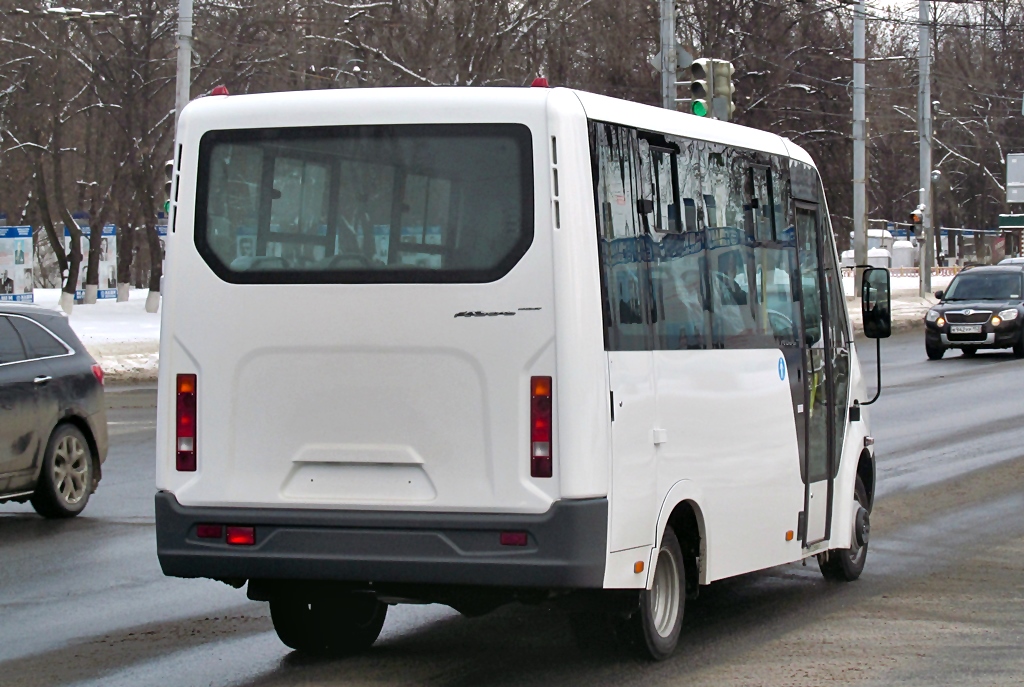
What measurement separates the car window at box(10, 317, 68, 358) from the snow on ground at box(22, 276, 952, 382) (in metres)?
4.80

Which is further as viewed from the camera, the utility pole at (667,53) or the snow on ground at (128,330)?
the utility pole at (667,53)

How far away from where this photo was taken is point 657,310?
Result: 22.2 feet

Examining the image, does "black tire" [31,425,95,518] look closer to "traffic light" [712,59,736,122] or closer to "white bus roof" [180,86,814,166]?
"white bus roof" [180,86,814,166]

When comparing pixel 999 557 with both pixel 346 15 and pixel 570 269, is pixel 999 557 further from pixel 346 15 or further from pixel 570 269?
pixel 346 15

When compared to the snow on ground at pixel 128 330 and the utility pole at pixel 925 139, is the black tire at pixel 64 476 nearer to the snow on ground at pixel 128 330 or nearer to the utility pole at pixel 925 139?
the snow on ground at pixel 128 330

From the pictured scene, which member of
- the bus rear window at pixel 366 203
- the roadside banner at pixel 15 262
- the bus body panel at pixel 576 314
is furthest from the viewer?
the roadside banner at pixel 15 262

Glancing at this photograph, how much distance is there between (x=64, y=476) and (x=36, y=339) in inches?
38.9

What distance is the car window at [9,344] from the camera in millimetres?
11586

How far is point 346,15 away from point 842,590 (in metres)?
34.0

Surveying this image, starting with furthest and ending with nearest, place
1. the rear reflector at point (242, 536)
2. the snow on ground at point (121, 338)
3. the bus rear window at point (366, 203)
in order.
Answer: the snow on ground at point (121, 338) → the rear reflector at point (242, 536) → the bus rear window at point (366, 203)

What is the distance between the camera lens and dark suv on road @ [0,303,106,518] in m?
11.4

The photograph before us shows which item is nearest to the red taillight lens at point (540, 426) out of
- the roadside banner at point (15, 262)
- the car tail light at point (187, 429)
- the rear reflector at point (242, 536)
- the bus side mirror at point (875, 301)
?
the rear reflector at point (242, 536)

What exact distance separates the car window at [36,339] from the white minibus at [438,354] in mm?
5353

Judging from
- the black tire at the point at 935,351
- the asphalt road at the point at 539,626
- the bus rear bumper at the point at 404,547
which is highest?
the black tire at the point at 935,351
